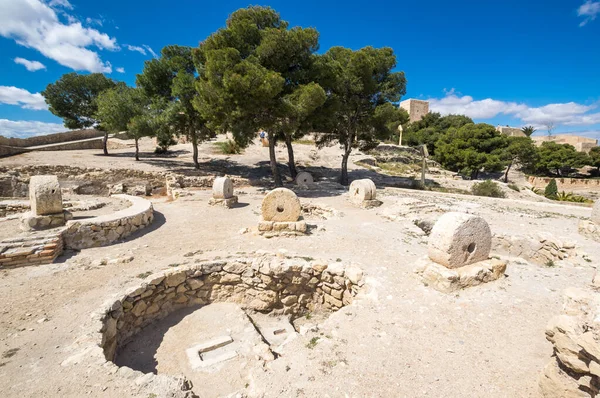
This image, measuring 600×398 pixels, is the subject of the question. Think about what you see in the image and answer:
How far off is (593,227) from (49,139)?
3851 cm

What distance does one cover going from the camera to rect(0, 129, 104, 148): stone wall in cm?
2282

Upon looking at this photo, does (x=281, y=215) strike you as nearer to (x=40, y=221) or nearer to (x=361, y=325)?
(x=361, y=325)

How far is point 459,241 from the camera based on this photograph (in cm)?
527

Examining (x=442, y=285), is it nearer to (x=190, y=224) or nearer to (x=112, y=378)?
(x=112, y=378)

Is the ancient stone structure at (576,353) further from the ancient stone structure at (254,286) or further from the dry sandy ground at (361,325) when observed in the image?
the ancient stone structure at (254,286)

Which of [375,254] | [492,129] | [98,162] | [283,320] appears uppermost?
[492,129]

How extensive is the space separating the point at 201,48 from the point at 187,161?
970 cm

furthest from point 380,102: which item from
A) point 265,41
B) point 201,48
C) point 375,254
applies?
A: point 375,254

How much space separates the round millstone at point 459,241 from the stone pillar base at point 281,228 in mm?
3912

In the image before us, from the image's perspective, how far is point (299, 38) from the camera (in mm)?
14609

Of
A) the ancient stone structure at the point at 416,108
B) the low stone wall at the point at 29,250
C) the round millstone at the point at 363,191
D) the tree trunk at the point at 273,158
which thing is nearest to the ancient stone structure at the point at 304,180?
the tree trunk at the point at 273,158

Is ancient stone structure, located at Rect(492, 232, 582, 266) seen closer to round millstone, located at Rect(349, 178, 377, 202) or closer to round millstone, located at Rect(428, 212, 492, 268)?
round millstone, located at Rect(428, 212, 492, 268)

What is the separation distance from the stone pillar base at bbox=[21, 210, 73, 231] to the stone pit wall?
14.2 ft

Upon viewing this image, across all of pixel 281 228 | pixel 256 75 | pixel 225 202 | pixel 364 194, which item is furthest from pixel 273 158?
pixel 281 228
